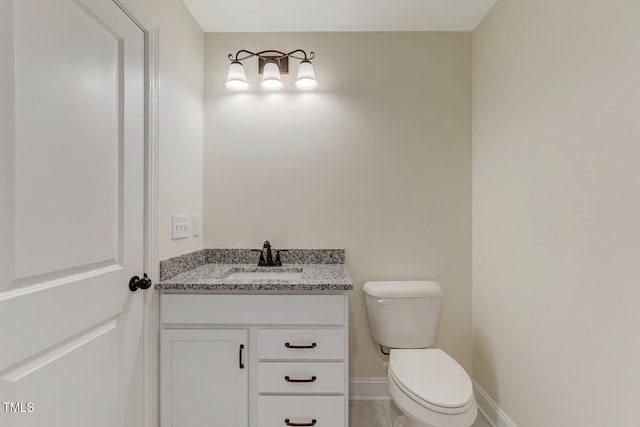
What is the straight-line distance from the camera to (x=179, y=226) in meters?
1.68

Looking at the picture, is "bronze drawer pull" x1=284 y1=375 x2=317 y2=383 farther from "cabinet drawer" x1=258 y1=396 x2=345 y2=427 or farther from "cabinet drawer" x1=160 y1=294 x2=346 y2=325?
"cabinet drawer" x1=160 y1=294 x2=346 y2=325

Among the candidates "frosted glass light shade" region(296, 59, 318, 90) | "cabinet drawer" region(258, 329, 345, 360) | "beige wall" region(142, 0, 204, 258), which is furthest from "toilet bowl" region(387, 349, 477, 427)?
"frosted glass light shade" region(296, 59, 318, 90)

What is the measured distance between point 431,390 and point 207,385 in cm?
97

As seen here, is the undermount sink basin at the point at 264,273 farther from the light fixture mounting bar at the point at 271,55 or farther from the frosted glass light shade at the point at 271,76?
the light fixture mounting bar at the point at 271,55

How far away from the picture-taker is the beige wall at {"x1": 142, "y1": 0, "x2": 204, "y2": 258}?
1.51m

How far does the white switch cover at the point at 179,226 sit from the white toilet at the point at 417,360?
3.50 feet

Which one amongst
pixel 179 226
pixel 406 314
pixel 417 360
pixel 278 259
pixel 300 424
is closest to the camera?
pixel 300 424

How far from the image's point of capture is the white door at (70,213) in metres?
0.79

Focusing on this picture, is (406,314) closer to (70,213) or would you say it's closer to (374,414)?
(374,414)

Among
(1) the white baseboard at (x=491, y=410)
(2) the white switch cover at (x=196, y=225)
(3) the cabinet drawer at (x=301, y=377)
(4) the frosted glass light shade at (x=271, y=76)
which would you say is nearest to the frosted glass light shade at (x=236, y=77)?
(4) the frosted glass light shade at (x=271, y=76)

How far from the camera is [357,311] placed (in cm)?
202

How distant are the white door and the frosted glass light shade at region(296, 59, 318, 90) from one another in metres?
0.84

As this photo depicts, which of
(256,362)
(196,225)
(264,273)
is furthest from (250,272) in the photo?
(256,362)

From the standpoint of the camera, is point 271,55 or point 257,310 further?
point 271,55
